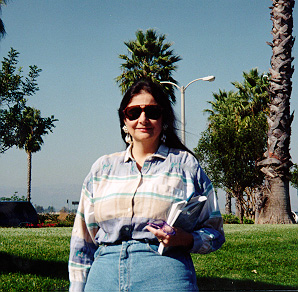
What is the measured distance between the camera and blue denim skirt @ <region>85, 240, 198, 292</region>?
221 cm

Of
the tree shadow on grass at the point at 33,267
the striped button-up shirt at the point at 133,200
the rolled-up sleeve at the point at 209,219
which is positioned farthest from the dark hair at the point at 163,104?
the tree shadow on grass at the point at 33,267

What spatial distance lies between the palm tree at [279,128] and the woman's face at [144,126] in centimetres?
1784

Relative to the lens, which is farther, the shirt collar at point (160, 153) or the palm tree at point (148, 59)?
the palm tree at point (148, 59)

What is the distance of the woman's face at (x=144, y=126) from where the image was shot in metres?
2.61

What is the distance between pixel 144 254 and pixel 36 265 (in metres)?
5.96

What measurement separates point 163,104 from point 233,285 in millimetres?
5338

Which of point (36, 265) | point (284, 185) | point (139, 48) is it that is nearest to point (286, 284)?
point (36, 265)

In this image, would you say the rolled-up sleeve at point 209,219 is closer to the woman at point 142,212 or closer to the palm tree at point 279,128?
the woman at point 142,212

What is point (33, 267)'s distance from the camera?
762 centimetres

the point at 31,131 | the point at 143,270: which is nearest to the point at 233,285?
the point at 143,270

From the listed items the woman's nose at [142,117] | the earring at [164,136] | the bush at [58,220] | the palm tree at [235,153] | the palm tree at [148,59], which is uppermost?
the palm tree at [148,59]

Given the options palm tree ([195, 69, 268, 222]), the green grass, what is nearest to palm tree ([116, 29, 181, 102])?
palm tree ([195, 69, 268, 222])

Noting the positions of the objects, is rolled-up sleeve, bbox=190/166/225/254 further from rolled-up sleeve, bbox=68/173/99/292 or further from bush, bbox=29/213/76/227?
bush, bbox=29/213/76/227

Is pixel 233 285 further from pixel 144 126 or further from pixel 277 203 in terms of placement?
pixel 277 203
